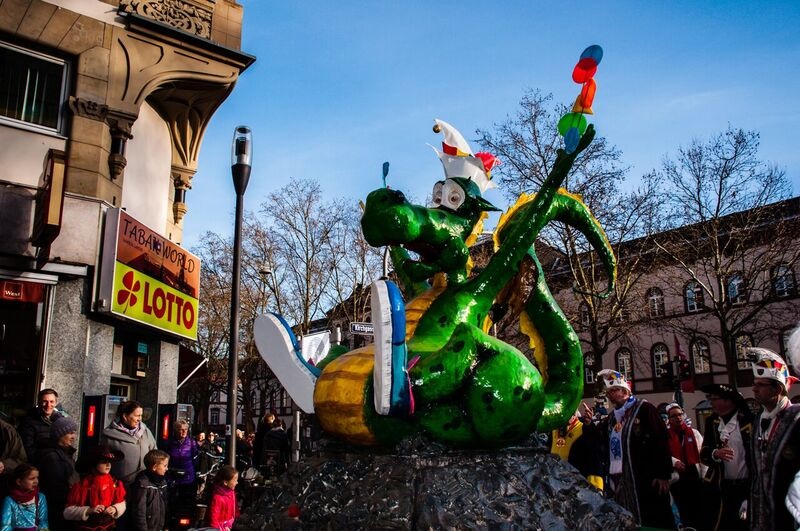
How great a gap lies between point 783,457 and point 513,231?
6.13 ft

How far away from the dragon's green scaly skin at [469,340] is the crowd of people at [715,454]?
1.13m

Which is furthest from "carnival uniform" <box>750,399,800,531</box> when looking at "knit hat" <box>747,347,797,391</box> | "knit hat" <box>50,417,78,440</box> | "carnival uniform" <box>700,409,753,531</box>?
"knit hat" <box>50,417,78,440</box>

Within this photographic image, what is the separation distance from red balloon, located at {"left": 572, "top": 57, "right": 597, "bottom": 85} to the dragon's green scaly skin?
266 millimetres

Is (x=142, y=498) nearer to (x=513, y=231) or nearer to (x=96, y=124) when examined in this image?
(x=513, y=231)

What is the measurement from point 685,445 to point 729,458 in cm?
239

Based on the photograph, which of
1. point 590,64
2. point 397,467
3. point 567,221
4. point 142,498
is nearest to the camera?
point 397,467

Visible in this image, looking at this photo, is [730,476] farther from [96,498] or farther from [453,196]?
[96,498]

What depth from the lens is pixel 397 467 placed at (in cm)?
309

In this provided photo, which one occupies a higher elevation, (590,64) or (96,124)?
(96,124)

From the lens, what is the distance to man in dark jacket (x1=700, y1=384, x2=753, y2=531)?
513cm

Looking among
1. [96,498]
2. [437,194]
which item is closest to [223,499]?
[96,498]

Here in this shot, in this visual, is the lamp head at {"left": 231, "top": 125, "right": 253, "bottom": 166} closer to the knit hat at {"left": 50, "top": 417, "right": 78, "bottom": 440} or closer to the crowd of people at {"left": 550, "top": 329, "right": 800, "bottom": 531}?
the knit hat at {"left": 50, "top": 417, "right": 78, "bottom": 440}

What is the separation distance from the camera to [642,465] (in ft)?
17.5

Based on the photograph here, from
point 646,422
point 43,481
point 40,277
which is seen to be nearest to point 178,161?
point 40,277
